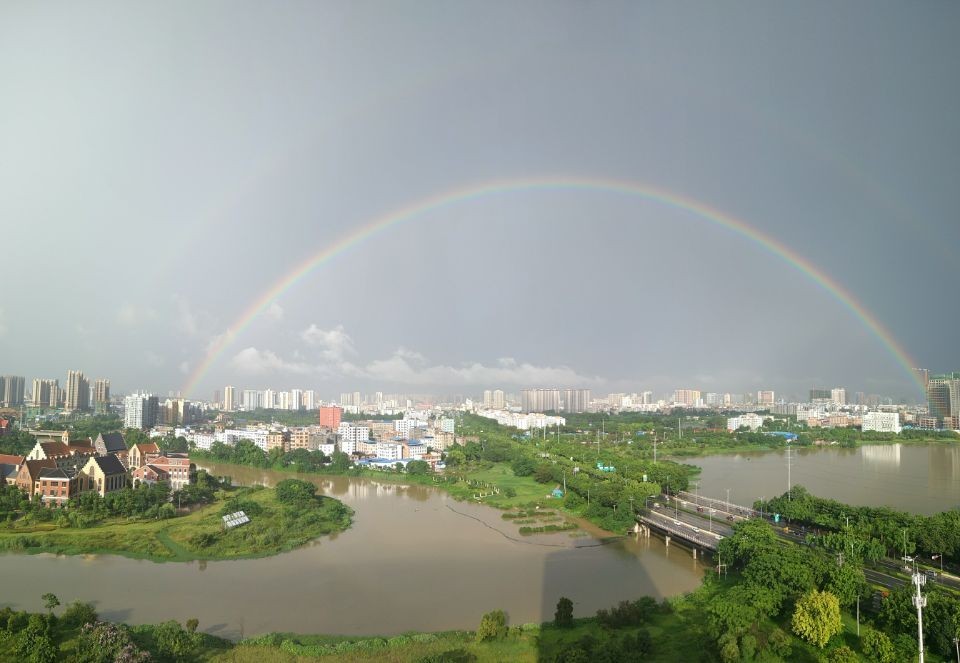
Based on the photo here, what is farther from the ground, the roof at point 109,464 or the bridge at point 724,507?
the roof at point 109,464

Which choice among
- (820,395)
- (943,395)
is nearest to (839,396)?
(820,395)

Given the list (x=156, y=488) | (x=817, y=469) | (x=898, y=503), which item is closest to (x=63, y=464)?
(x=156, y=488)

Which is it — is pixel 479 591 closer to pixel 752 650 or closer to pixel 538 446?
pixel 752 650

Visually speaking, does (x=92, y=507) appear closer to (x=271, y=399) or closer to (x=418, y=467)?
(x=418, y=467)

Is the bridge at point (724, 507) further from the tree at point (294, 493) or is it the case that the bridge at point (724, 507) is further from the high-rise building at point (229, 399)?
the high-rise building at point (229, 399)

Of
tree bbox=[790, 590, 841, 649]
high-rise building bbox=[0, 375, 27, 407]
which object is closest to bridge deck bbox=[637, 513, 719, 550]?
tree bbox=[790, 590, 841, 649]

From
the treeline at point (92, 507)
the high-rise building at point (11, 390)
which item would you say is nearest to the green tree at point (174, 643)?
the treeline at point (92, 507)
